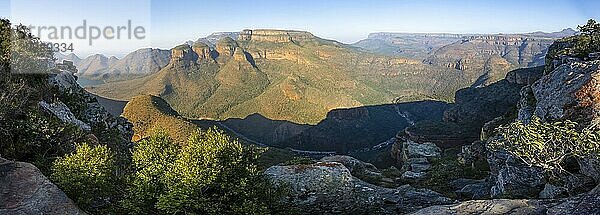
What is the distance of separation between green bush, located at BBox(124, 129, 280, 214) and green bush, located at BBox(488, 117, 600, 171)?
9.56 m

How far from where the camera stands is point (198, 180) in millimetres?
14750

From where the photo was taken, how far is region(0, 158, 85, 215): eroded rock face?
13688 millimetres

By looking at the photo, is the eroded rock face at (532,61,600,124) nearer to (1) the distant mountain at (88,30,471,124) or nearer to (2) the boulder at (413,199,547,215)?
(2) the boulder at (413,199,547,215)

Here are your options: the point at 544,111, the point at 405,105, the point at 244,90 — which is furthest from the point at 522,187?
the point at 244,90

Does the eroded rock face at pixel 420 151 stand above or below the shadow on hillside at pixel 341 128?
above

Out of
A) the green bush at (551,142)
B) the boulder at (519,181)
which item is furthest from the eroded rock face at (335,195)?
the green bush at (551,142)

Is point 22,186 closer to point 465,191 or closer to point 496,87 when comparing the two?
point 465,191

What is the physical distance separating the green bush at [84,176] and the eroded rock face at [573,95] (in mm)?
19613

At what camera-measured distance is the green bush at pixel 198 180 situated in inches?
578

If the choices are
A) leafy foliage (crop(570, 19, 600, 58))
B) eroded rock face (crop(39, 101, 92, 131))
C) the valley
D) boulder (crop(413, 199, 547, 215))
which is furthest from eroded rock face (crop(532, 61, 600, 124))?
the valley

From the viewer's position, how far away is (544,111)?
860 inches

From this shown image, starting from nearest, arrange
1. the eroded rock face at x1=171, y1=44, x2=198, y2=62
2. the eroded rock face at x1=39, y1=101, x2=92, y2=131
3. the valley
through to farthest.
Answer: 1. the eroded rock face at x1=39, y1=101, x2=92, y2=131
2. the valley
3. the eroded rock face at x1=171, y1=44, x2=198, y2=62

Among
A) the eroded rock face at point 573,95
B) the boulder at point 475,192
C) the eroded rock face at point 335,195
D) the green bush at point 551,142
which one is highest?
the eroded rock face at point 573,95

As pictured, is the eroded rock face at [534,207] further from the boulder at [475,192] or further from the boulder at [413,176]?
the boulder at [413,176]
